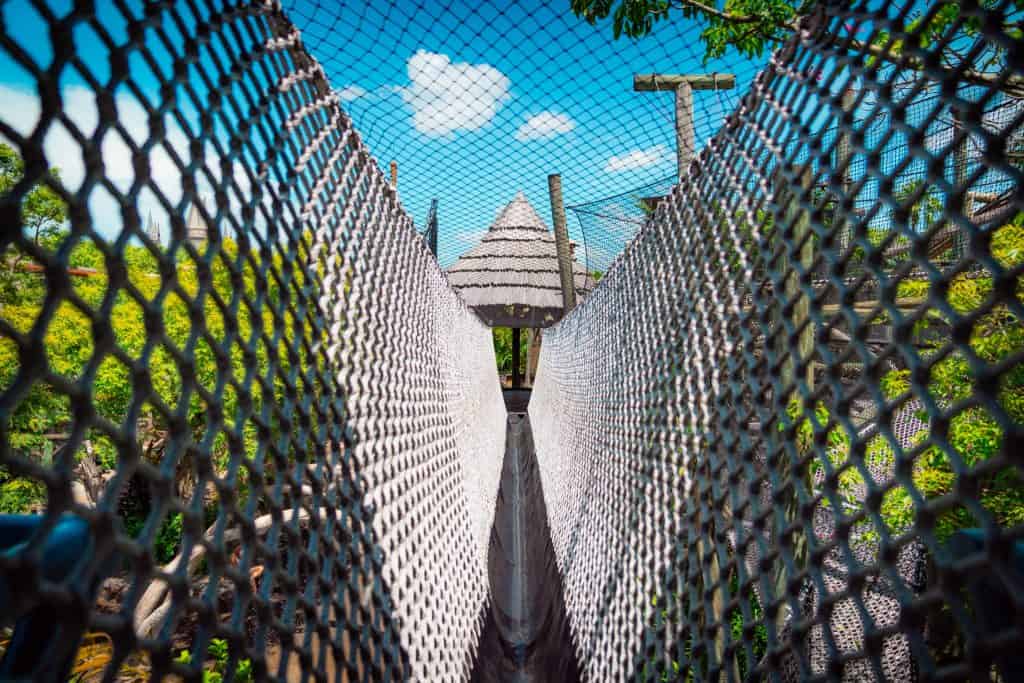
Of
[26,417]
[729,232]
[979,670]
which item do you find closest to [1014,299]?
[979,670]

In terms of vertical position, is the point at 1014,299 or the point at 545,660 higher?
the point at 1014,299

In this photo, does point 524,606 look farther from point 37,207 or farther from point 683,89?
point 37,207

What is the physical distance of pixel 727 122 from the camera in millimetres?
1152

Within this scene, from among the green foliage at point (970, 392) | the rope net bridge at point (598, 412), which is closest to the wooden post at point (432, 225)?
the rope net bridge at point (598, 412)

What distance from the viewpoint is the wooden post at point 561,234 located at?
4844mm

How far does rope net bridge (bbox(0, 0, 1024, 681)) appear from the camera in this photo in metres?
0.45

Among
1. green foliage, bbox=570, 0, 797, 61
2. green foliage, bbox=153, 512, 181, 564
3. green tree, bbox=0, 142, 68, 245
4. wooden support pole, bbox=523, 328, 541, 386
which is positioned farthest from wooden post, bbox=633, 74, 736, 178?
wooden support pole, bbox=523, 328, 541, 386

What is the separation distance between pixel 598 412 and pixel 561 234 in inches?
119

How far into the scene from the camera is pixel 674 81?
334cm

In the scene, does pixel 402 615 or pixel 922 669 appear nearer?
pixel 922 669

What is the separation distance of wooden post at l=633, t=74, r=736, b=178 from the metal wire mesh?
1.90 meters

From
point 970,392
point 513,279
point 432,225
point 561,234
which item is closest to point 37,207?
point 432,225

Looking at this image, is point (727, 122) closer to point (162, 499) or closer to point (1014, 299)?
point (1014, 299)

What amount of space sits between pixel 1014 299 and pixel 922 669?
1.13 feet
